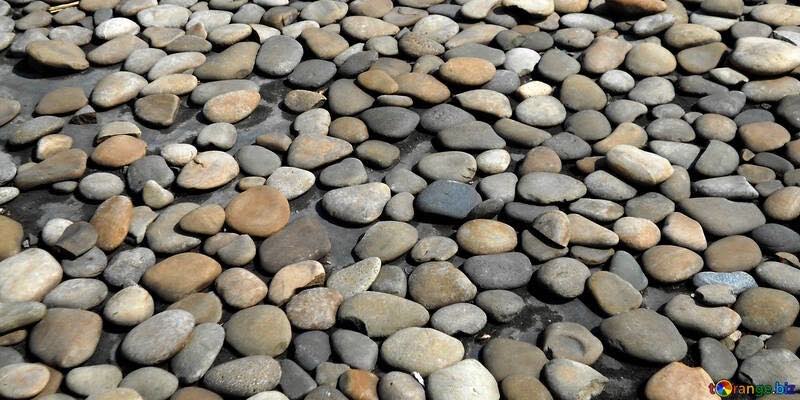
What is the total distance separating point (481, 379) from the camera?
55.1 inches

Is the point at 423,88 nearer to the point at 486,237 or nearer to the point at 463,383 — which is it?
the point at 486,237

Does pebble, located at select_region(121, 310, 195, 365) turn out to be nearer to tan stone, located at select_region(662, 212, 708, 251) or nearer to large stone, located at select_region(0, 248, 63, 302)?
large stone, located at select_region(0, 248, 63, 302)

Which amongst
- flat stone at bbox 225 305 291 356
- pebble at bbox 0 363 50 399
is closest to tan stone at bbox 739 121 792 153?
flat stone at bbox 225 305 291 356

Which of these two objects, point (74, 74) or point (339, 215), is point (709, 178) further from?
point (74, 74)

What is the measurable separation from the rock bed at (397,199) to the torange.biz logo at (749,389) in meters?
0.01

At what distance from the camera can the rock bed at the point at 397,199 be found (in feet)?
4.75

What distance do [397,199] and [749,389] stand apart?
78cm

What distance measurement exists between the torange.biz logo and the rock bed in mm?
14

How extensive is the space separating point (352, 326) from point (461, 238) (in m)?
0.32

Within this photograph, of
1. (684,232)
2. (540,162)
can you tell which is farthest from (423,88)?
(684,232)

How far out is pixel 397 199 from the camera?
5.85ft

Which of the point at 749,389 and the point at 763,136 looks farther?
the point at 763,136

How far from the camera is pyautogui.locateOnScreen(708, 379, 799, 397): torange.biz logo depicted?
1383 mm

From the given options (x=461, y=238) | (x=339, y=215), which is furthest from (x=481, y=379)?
(x=339, y=215)
